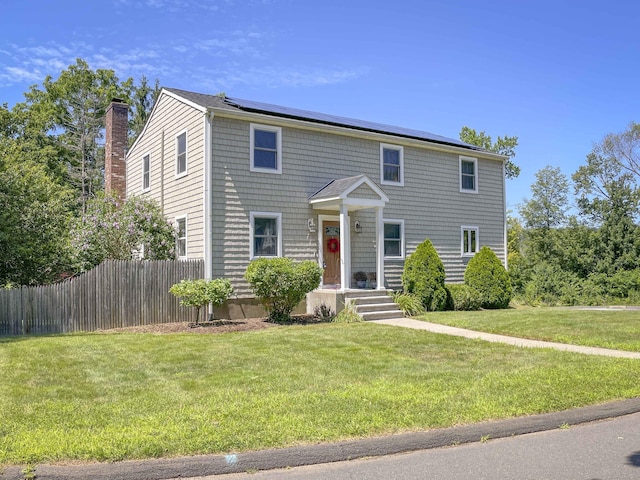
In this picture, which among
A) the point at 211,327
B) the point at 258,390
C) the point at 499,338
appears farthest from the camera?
the point at 211,327

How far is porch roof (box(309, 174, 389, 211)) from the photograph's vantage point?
14.9 meters

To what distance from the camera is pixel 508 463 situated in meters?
4.33

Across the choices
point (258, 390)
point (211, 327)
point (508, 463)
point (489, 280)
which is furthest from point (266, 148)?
point (508, 463)

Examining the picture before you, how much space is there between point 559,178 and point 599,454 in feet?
140

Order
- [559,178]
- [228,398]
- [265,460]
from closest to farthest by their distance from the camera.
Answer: [265,460]
[228,398]
[559,178]

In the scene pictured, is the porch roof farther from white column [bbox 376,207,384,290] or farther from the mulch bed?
the mulch bed

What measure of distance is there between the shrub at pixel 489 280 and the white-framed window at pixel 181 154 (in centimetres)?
1045

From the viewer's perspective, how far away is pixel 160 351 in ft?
30.1

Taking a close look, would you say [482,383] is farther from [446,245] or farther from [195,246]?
[446,245]

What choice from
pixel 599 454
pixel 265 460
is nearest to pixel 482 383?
pixel 599 454

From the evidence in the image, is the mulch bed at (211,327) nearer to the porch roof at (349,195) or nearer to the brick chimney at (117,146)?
the porch roof at (349,195)

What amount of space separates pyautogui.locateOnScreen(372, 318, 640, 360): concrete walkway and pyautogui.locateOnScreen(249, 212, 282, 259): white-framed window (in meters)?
3.69

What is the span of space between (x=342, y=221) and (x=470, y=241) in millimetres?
7362

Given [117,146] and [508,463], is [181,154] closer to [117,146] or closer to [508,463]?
[117,146]
